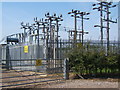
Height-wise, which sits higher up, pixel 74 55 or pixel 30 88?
pixel 74 55

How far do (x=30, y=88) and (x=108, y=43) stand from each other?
301 inches

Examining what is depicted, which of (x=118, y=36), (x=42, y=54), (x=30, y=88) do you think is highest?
(x=118, y=36)

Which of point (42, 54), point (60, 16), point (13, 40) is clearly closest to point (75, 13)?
point (60, 16)

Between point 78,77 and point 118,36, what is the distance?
257 inches

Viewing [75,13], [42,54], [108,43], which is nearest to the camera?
[108,43]

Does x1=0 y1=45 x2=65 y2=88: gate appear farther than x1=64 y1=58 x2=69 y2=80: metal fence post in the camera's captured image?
No

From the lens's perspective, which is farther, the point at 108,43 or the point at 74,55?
the point at 108,43

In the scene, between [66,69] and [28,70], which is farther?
[66,69]

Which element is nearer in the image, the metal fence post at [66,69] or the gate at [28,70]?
the gate at [28,70]

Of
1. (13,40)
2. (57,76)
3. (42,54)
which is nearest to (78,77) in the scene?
(57,76)

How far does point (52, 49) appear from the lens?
52.0 feet

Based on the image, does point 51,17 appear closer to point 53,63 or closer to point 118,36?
point 118,36

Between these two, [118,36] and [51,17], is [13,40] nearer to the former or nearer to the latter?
[51,17]

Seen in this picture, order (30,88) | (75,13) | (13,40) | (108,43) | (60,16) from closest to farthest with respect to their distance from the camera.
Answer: (30,88) < (108,43) < (75,13) < (60,16) < (13,40)
